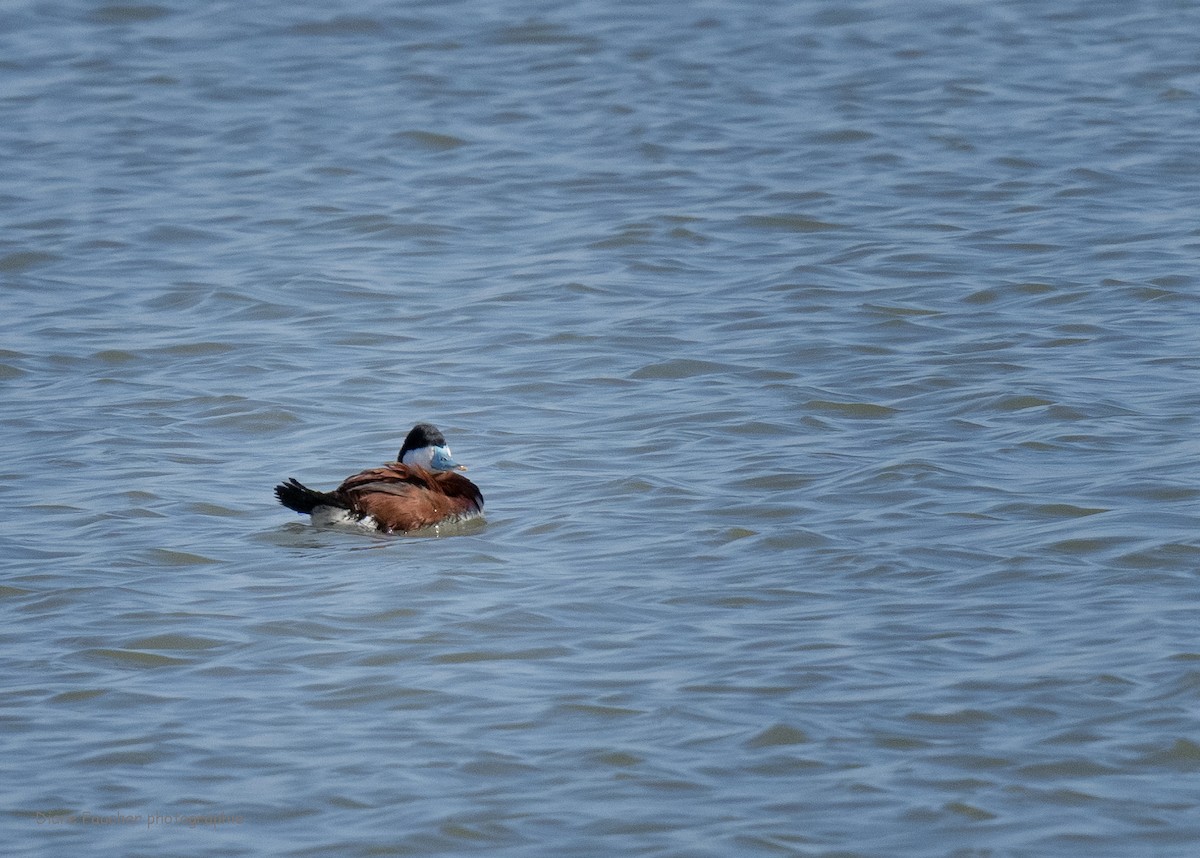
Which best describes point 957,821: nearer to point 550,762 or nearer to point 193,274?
point 550,762

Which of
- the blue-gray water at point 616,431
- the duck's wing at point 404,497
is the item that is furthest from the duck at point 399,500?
the blue-gray water at point 616,431

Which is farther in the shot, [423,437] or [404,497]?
[423,437]

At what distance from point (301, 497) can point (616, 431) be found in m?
2.06

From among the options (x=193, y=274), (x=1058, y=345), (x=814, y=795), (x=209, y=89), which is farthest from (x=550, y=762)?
(x=209, y=89)

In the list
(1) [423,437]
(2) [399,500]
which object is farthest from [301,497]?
(1) [423,437]

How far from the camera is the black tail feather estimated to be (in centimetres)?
824

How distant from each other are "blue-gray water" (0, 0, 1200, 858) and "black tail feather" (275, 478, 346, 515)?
6.7 inches

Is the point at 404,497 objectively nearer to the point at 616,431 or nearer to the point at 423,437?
the point at 423,437

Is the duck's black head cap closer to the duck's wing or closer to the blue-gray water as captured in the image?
the duck's wing

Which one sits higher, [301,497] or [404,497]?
[301,497]

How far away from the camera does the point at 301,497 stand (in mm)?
8289

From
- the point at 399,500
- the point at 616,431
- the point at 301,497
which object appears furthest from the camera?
the point at 616,431

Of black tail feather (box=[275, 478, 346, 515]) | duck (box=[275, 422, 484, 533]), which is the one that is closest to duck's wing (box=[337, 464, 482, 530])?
duck (box=[275, 422, 484, 533])

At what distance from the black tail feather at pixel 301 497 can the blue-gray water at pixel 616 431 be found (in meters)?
0.17
